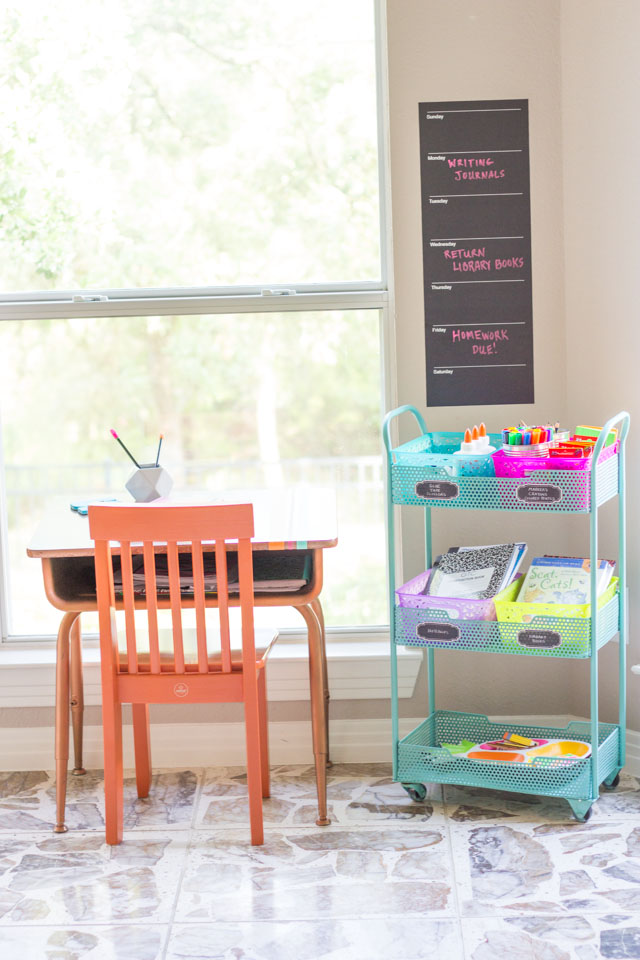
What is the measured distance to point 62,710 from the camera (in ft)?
8.73

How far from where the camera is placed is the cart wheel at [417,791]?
275cm

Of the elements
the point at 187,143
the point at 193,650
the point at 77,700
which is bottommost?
the point at 77,700

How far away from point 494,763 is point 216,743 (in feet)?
2.87

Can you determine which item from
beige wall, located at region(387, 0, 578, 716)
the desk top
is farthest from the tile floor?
the desk top

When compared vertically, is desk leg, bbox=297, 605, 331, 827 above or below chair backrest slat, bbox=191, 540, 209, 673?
below

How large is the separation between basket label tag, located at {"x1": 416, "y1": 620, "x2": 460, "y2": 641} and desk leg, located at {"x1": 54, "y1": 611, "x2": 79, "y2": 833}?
2.92ft

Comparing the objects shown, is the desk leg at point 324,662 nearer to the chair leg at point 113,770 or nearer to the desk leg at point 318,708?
the desk leg at point 318,708

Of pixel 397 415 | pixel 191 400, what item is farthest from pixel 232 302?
pixel 397 415

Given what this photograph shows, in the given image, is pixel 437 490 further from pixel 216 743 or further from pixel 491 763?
pixel 216 743

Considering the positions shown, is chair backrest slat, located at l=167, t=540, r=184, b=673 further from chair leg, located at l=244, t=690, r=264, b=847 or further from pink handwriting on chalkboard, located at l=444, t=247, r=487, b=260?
pink handwriting on chalkboard, located at l=444, t=247, r=487, b=260

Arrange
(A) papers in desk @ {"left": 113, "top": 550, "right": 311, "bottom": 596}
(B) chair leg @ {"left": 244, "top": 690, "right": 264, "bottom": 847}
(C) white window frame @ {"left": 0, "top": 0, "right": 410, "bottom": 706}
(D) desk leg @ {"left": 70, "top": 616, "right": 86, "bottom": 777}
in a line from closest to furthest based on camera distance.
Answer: (B) chair leg @ {"left": 244, "top": 690, "right": 264, "bottom": 847}
(A) papers in desk @ {"left": 113, "top": 550, "right": 311, "bottom": 596}
(D) desk leg @ {"left": 70, "top": 616, "right": 86, "bottom": 777}
(C) white window frame @ {"left": 0, "top": 0, "right": 410, "bottom": 706}

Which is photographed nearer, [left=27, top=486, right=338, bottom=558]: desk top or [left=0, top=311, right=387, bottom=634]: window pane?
[left=27, top=486, right=338, bottom=558]: desk top

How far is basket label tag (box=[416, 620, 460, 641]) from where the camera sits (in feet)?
8.57

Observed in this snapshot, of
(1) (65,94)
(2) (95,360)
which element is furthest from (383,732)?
(1) (65,94)
